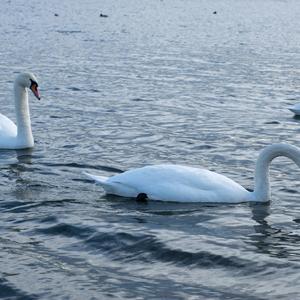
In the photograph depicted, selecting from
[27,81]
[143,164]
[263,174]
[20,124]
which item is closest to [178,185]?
[263,174]

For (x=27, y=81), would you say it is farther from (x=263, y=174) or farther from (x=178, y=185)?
(x=263, y=174)

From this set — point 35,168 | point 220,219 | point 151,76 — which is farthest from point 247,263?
point 151,76

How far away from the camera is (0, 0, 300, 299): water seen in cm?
770

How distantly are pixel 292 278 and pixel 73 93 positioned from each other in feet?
42.1

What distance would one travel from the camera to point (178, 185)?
10.3 m

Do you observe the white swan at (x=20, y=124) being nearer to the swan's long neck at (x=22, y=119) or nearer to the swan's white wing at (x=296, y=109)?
the swan's long neck at (x=22, y=119)

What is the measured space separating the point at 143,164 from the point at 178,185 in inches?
91.4

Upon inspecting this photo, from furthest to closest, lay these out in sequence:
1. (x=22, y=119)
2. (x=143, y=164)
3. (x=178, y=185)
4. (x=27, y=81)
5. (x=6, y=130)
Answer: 1. (x=27, y=81)
2. (x=22, y=119)
3. (x=6, y=130)
4. (x=143, y=164)
5. (x=178, y=185)

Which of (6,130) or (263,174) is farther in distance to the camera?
(6,130)

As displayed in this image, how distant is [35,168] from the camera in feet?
40.8

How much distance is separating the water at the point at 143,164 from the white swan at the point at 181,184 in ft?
0.41

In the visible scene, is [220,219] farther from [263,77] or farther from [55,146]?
[263,77]

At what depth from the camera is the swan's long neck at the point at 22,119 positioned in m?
14.0

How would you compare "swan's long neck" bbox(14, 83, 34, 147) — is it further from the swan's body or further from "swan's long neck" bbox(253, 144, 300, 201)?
the swan's body
